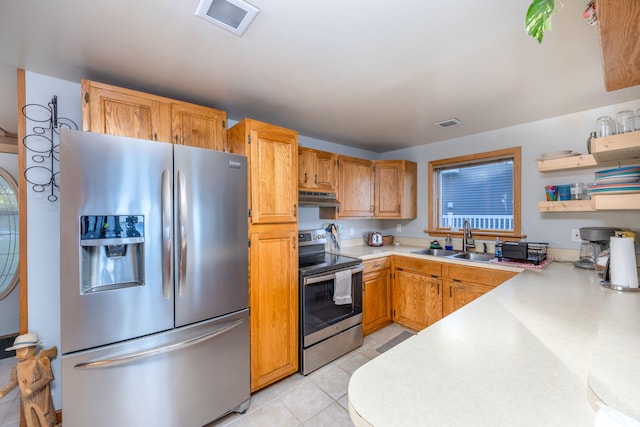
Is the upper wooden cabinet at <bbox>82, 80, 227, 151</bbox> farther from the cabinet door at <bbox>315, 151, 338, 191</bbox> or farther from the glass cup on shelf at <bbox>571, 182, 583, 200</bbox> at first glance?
the glass cup on shelf at <bbox>571, 182, 583, 200</bbox>

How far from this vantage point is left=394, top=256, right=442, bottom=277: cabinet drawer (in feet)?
9.02

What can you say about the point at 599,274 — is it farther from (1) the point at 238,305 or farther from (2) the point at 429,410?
(1) the point at 238,305

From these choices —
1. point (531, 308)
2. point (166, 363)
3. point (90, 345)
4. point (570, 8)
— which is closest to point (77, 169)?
point (90, 345)

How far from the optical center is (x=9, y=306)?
289 centimetres

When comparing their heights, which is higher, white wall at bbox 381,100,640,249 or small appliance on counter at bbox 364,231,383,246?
white wall at bbox 381,100,640,249

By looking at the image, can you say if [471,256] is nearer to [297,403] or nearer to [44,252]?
[297,403]

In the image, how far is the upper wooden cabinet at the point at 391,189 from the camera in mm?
3455

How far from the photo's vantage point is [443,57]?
1581 mm

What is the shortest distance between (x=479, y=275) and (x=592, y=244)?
899 mm

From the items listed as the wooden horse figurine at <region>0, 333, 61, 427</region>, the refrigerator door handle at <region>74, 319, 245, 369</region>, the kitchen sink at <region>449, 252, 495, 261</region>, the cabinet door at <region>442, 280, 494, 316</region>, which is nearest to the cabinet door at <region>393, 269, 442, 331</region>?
the cabinet door at <region>442, 280, 494, 316</region>

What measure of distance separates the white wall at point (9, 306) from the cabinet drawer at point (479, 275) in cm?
484

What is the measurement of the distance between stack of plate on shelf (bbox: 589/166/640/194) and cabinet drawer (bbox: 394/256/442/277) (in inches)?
56.5

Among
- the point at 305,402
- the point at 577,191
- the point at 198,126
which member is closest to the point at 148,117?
the point at 198,126

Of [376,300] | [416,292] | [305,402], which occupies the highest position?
[416,292]
